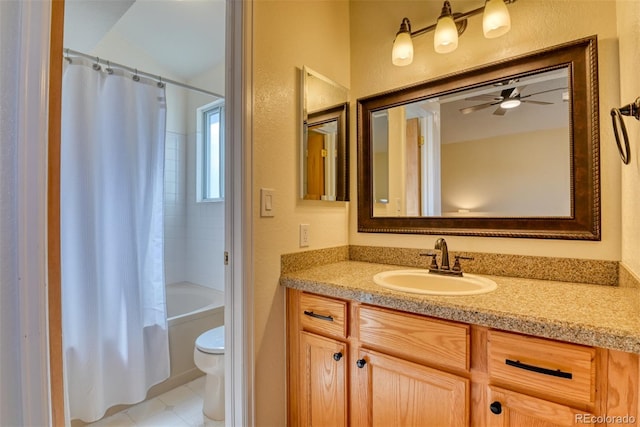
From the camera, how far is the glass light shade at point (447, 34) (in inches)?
52.0

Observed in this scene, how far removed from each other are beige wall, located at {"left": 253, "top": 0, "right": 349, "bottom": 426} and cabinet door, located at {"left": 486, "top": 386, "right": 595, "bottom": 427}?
82 centimetres

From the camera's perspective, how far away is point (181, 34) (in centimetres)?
227

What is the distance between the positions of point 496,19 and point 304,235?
1205 mm

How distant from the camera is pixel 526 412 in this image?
80cm

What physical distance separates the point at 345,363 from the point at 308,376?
216 millimetres

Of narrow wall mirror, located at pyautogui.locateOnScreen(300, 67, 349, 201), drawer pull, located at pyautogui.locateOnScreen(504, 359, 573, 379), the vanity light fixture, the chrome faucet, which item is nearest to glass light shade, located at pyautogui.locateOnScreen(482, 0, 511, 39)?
the vanity light fixture

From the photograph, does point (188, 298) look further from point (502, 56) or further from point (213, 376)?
point (502, 56)

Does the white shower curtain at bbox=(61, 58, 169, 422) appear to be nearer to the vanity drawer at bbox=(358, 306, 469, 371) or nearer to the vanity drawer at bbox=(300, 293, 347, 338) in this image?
the vanity drawer at bbox=(300, 293, 347, 338)

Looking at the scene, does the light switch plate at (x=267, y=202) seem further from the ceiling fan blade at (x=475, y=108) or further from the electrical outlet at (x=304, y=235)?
the ceiling fan blade at (x=475, y=108)

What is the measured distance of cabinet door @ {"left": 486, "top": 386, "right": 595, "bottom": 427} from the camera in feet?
2.46

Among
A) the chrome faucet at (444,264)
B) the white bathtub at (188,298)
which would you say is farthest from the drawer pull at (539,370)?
the white bathtub at (188,298)

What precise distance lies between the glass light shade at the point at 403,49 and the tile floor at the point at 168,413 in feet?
6.83

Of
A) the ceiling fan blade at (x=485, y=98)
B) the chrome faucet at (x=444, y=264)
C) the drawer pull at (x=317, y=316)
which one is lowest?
the drawer pull at (x=317, y=316)

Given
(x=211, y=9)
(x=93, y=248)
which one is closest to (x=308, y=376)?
(x=93, y=248)
